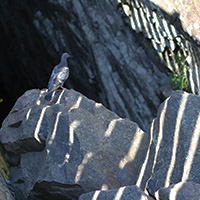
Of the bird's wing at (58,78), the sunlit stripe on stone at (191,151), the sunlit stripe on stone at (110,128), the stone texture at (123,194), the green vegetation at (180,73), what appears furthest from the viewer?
the green vegetation at (180,73)

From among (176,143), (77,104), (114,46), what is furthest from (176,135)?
(114,46)

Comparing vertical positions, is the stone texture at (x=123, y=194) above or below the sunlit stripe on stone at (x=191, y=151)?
above

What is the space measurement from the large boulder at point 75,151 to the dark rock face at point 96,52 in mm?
2759

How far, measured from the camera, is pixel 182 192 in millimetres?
3113

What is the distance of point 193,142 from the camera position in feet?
12.2

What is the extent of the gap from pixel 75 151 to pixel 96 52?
A: 4458 millimetres

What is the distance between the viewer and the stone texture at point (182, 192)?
309 centimetres

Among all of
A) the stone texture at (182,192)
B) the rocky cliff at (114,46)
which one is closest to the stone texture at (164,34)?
the rocky cliff at (114,46)

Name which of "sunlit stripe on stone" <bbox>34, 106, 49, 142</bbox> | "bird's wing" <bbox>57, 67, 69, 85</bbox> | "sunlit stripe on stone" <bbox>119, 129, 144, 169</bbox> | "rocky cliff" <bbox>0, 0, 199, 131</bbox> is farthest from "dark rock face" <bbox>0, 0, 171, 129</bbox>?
"sunlit stripe on stone" <bbox>34, 106, 49, 142</bbox>

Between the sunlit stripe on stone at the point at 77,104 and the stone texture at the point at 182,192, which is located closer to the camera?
the stone texture at the point at 182,192

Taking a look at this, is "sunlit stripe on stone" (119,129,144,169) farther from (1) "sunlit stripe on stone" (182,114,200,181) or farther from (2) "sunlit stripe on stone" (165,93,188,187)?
(1) "sunlit stripe on stone" (182,114,200,181)

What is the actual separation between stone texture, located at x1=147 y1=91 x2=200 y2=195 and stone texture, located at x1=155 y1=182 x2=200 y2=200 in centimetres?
40

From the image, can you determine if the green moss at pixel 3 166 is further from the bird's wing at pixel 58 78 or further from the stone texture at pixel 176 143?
the stone texture at pixel 176 143

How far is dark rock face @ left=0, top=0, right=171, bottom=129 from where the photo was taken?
24.9ft
